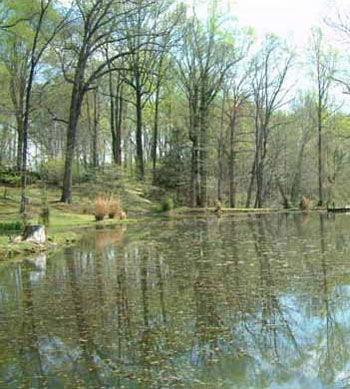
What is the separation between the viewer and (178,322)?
628 cm

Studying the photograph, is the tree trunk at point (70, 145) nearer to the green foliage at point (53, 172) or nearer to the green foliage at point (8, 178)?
the green foliage at point (8, 178)

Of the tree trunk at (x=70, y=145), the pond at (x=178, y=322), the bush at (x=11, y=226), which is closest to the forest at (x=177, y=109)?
the tree trunk at (x=70, y=145)

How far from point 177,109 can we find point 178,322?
4057cm

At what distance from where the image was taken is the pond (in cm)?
459

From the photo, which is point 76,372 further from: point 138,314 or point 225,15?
point 225,15

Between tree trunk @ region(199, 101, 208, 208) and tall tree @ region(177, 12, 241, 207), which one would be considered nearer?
tall tree @ region(177, 12, 241, 207)

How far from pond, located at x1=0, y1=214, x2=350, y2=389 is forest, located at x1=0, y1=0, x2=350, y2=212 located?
2016cm

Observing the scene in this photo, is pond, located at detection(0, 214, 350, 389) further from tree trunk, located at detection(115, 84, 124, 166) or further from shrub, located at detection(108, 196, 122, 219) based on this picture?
tree trunk, located at detection(115, 84, 124, 166)

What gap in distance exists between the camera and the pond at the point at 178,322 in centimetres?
459

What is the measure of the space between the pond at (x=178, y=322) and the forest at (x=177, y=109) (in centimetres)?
2016

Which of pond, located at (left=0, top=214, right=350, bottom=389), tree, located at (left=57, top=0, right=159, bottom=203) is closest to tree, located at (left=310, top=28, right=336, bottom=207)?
→ tree, located at (left=57, top=0, right=159, bottom=203)

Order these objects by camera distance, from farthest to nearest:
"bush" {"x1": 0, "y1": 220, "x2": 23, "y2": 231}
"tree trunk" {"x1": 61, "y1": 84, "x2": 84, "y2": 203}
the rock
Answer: "tree trunk" {"x1": 61, "y1": 84, "x2": 84, "y2": 203}
"bush" {"x1": 0, "y1": 220, "x2": 23, "y2": 231}
the rock

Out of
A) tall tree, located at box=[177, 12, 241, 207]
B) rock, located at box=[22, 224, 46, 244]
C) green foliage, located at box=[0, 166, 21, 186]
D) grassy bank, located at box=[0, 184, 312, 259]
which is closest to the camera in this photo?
rock, located at box=[22, 224, 46, 244]

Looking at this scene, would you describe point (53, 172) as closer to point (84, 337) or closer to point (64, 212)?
point (64, 212)
